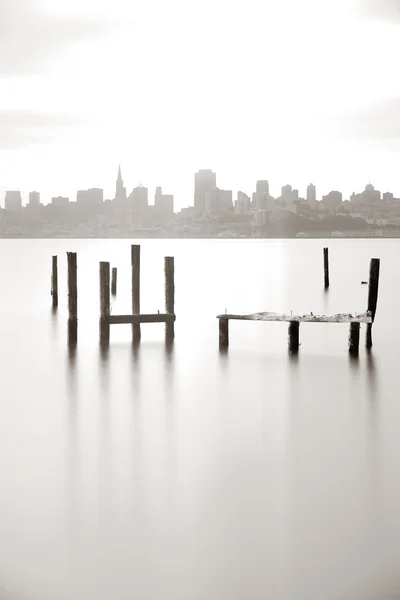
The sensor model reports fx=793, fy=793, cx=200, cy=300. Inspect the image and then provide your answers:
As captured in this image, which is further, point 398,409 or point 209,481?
point 398,409

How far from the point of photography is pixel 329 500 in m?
6.94

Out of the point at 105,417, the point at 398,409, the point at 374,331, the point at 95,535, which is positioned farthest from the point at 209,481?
the point at 374,331

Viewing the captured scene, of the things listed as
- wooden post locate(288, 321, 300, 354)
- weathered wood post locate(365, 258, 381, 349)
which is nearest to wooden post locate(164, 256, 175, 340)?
wooden post locate(288, 321, 300, 354)

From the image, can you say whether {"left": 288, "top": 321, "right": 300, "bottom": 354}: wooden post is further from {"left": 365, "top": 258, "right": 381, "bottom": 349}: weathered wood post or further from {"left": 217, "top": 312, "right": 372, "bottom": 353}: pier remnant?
{"left": 365, "top": 258, "right": 381, "bottom": 349}: weathered wood post

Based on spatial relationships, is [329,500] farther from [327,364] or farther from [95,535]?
[327,364]

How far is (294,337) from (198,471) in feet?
23.3

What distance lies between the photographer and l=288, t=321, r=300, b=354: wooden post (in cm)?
1377

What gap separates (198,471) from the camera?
7.82m

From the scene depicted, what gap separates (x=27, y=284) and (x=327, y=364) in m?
25.3

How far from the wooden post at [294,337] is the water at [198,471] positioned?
346 mm

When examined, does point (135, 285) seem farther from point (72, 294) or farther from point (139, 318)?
point (72, 294)

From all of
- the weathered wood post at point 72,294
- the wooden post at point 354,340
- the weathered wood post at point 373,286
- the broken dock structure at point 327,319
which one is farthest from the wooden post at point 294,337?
the weathered wood post at point 72,294

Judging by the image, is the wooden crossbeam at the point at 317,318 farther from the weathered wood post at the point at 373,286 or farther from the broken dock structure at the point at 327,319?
the weathered wood post at the point at 373,286

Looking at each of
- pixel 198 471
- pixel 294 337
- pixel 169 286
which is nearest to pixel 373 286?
pixel 294 337
